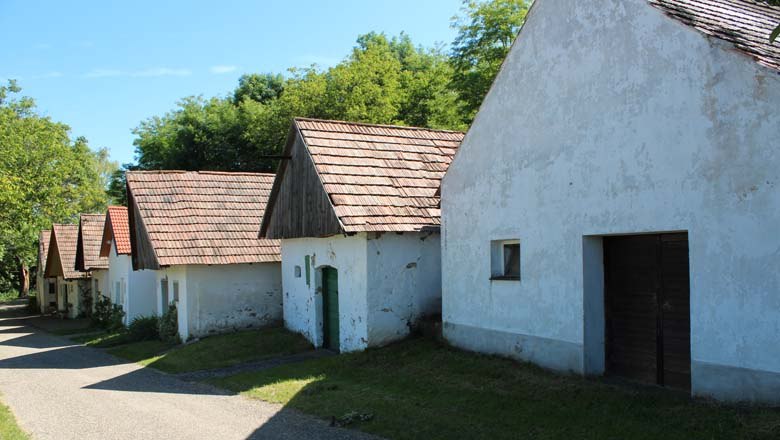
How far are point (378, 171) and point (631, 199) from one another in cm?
778

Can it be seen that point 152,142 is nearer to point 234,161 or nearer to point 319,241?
point 234,161

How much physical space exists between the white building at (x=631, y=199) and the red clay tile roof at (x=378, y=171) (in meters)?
2.09

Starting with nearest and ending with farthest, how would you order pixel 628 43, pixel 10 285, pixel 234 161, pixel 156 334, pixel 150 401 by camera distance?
1. pixel 628 43
2. pixel 150 401
3. pixel 156 334
4. pixel 234 161
5. pixel 10 285

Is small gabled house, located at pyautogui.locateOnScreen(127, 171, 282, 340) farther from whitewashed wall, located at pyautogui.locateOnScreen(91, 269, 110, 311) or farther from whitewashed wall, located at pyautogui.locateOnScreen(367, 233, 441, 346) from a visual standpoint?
whitewashed wall, located at pyautogui.locateOnScreen(91, 269, 110, 311)

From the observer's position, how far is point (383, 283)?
48.8 feet

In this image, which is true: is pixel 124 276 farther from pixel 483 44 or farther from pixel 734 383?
pixel 734 383

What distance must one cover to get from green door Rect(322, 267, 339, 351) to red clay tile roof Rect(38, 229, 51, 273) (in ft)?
117

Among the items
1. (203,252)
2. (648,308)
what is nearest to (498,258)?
(648,308)

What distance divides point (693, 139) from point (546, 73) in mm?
3192

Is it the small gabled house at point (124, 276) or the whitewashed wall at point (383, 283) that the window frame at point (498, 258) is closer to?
the whitewashed wall at point (383, 283)

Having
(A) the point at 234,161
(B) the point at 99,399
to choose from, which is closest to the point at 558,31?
(B) the point at 99,399

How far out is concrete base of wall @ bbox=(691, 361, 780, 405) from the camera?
7.65m

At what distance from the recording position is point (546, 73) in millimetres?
11156

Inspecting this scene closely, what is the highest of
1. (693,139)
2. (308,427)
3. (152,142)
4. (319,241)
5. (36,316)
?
(152,142)
